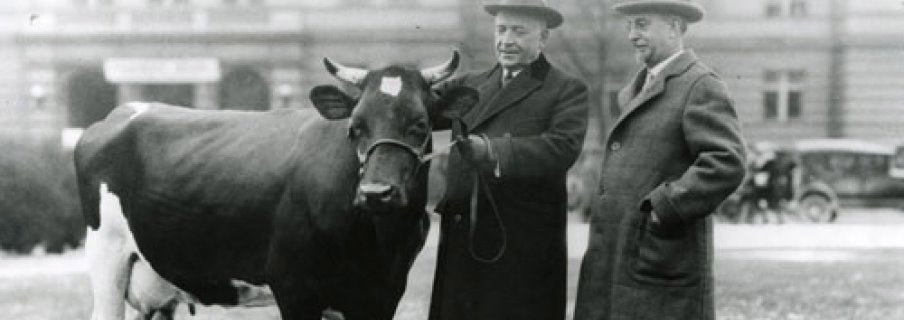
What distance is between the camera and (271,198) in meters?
5.13

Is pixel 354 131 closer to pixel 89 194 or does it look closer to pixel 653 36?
pixel 653 36

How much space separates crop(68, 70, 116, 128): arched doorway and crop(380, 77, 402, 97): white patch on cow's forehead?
49.6 ft

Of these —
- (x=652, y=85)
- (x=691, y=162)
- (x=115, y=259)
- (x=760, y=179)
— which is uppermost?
(x=652, y=85)

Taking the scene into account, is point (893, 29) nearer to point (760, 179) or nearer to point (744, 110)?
point (744, 110)

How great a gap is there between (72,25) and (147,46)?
1413 mm

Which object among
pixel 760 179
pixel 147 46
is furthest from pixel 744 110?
pixel 147 46

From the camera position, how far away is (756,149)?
23.0 m

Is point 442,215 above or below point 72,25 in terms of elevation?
below

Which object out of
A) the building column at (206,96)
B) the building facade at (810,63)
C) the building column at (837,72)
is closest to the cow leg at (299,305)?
the building column at (206,96)

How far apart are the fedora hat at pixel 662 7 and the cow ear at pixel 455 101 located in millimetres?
743

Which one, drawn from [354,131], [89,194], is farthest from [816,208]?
[354,131]

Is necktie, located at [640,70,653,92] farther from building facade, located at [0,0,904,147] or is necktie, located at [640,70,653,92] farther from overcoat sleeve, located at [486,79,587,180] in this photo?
building facade, located at [0,0,904,147]

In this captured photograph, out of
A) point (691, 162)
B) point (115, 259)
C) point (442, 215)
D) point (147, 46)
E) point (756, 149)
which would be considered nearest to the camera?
point (691, 162)

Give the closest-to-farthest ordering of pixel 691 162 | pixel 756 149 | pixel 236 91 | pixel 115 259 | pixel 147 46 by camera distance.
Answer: pixel 691 162
pixel 115 259
pixel 147 46
pixel 236 91
pixel 756 149
